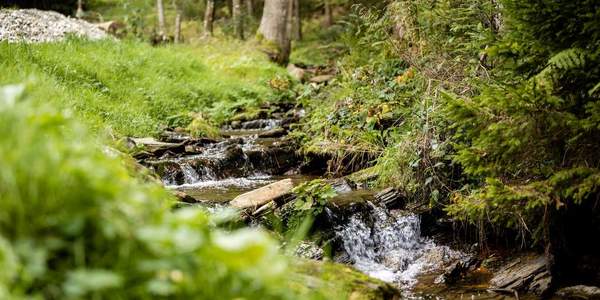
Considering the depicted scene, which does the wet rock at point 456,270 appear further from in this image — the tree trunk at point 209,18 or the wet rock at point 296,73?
the tree trunk at point 209,18

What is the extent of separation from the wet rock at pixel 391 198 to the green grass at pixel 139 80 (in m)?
3.68

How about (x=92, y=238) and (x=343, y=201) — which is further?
(x=343, y=201)

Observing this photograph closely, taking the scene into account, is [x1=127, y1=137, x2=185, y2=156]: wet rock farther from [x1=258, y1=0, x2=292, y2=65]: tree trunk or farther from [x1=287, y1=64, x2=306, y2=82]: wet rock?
[x1=258, y1=0, x2=292, y2=65]: tree trunk

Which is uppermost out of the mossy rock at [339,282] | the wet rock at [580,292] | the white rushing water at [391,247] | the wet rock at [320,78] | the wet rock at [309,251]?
the mossy rock at [339,282]

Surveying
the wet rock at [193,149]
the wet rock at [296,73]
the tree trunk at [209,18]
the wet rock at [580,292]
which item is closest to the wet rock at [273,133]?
the wet rock at [193,149]

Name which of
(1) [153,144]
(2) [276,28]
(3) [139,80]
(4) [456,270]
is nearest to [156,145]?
(1) [153,144]

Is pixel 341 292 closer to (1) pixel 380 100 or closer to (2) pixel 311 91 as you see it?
(1) pixel 380 100

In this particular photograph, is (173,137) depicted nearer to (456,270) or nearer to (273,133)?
(273,133)

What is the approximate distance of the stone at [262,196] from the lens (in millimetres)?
5891

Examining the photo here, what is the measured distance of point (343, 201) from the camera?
635cm

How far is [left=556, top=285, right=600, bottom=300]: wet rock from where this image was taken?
437 cm

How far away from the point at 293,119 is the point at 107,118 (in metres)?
3.69

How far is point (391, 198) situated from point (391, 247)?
68 centimetres

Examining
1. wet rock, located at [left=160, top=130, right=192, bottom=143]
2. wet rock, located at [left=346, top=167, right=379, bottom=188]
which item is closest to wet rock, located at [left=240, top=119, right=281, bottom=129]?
wet rock, located at [left=160, top=130, right=192, bottom=143]
